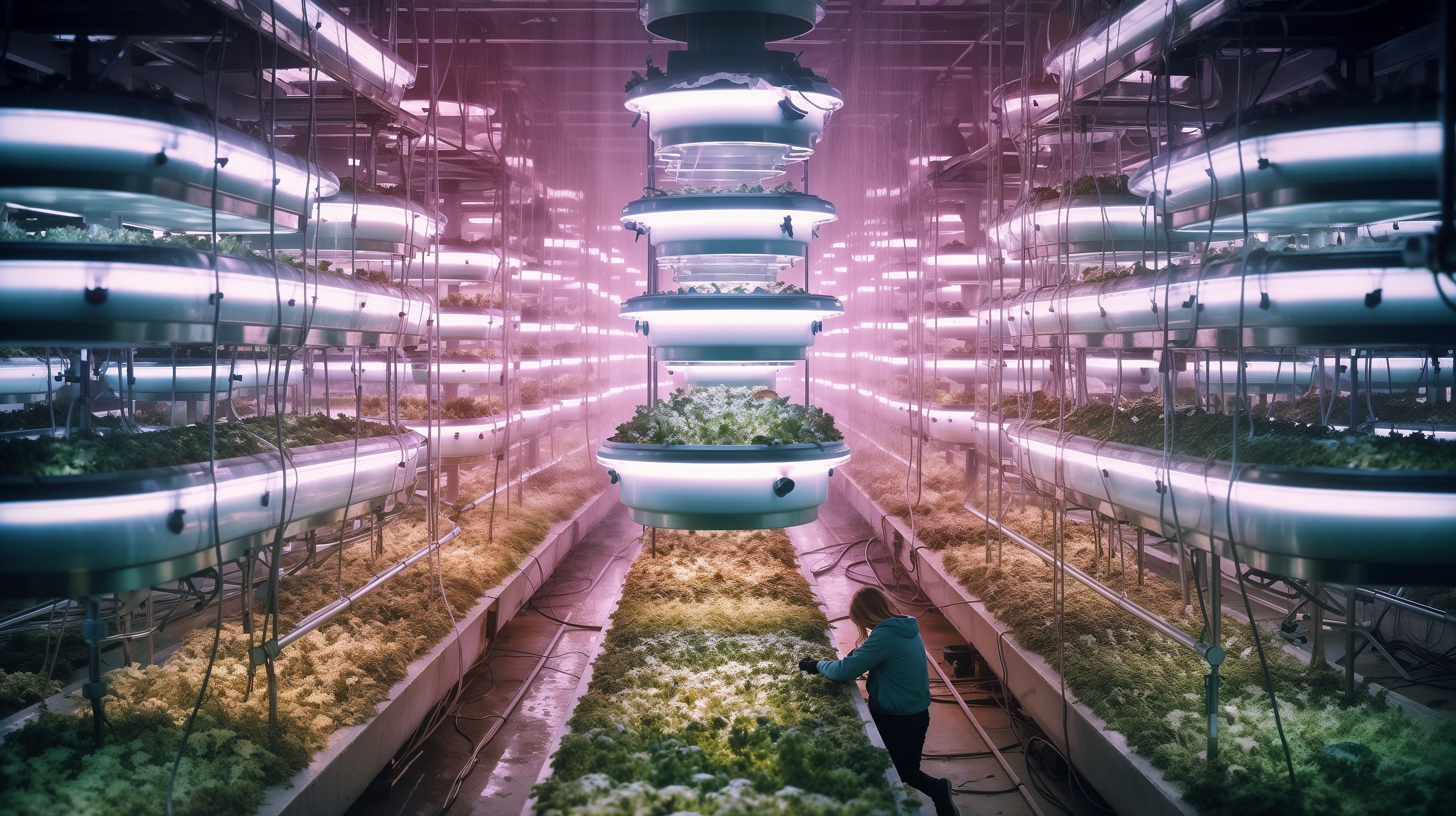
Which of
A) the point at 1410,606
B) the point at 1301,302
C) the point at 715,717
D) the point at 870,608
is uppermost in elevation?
the point at 1301,302

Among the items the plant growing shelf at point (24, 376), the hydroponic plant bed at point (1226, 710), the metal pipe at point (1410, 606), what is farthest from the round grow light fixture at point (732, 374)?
the plant growing shelf at point (24, 376)

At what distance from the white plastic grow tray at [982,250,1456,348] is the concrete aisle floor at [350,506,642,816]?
15.1 feet

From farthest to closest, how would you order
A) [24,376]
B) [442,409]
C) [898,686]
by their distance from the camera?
[442,409]
[24,376]
[898,686]

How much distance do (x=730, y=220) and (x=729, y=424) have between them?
5.40 ft

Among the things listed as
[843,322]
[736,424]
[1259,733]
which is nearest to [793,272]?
[843,322]

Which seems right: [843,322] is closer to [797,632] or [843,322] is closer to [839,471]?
[839,471]

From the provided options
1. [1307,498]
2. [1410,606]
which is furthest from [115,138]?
[1410,606]

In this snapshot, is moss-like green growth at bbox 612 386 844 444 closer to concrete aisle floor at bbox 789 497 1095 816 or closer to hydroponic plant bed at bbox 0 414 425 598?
concrete aisle floor at bbox 789 497 1095 816

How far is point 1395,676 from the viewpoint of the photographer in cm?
793

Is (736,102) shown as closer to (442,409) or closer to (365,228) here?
(365,228)

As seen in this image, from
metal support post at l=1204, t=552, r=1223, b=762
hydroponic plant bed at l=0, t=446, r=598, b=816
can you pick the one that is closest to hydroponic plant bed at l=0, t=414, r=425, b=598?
hydroponic plant bed at l=0, t=446, r=598, b=816

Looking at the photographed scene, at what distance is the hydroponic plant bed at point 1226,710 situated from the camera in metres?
4.65

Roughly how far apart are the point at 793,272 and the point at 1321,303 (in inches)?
853

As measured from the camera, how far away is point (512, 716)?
8156 mm
